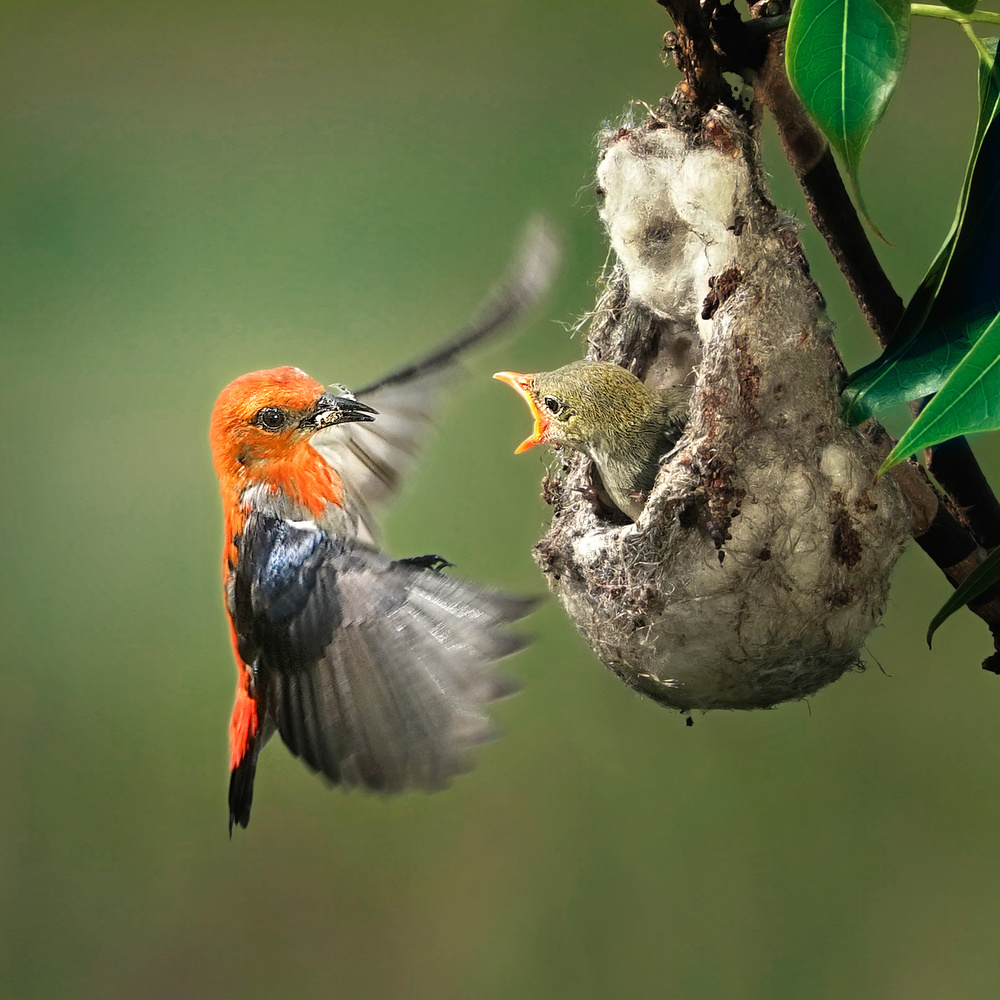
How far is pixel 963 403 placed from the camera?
2.41 ft

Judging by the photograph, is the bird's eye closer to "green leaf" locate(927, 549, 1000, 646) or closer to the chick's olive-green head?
the chick's olive-green head

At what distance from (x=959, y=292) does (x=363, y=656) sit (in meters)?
0.71

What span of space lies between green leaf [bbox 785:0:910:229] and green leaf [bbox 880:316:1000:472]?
0.46 ft

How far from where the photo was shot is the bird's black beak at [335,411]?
1.17 m

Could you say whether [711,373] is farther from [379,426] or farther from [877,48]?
[379,426]

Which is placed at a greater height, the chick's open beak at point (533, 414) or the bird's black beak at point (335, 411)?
the bird's black beak at point (335, 411)

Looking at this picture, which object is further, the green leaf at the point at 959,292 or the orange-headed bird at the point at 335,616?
the orange-headed bird at the point at 335,616

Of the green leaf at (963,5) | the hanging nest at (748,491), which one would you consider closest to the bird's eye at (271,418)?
the hanging nest at (748,491)

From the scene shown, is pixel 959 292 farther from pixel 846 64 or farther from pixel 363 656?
pixel 363 656

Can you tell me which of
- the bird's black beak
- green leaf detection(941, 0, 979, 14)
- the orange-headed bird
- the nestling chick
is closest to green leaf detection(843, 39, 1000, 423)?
green leaf detection(941, 0, 979, 14)

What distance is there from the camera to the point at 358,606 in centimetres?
121

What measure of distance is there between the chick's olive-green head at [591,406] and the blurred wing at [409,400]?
22cm

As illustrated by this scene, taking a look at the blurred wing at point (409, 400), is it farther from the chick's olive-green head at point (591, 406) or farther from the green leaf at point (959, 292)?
the green leaf at point (959, 292)

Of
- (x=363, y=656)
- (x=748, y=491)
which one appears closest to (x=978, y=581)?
(x=748, y=491)
